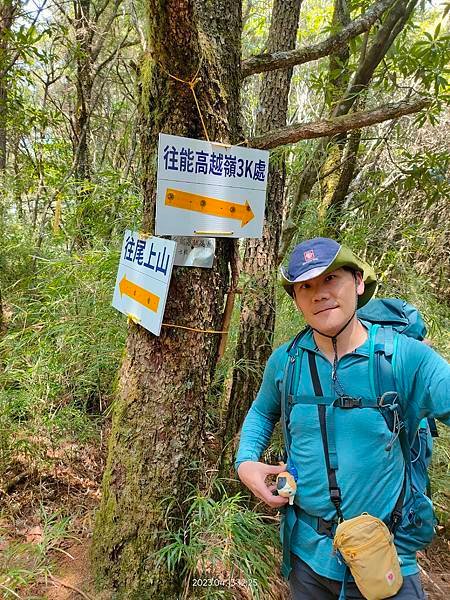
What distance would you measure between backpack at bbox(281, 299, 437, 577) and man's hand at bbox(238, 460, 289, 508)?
7 cm

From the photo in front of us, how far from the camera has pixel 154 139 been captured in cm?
167

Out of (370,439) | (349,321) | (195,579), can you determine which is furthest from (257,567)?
(349,321)

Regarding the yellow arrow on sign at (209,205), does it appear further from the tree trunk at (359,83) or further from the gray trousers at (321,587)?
the tree trunk at (359,83)

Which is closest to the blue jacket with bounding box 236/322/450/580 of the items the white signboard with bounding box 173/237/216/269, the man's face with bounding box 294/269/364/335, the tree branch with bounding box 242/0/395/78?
the man's face with bounding box 294/269/364/335

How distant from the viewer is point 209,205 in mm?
1655

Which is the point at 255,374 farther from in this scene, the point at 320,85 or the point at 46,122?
the point at 46,122

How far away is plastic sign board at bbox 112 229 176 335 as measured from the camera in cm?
163

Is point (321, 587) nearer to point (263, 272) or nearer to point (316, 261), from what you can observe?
point (316, 261)

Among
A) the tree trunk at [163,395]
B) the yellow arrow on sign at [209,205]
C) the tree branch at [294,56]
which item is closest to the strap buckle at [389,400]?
the tree trunk at [163,395]

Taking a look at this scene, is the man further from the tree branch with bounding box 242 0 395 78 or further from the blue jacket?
the tree branch with bounding box 242 0 395 78

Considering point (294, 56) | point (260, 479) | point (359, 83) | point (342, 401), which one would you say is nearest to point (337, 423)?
point (342, 401)

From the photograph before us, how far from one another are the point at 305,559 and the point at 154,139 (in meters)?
1.49

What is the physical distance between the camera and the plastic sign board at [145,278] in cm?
163

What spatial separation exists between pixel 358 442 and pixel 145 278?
923 millimetres
